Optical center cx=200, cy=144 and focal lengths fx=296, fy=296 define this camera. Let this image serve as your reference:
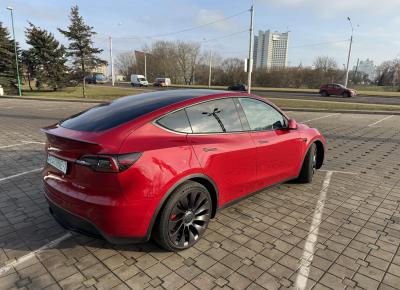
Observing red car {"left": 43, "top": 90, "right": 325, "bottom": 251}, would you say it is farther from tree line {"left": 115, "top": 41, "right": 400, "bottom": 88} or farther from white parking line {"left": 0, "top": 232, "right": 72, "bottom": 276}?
tree line {"left": 115, "top": 41, "right": 400, "bottom": 88}

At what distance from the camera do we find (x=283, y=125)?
4.18 meters

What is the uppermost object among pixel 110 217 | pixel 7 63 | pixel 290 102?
pixel 7 63

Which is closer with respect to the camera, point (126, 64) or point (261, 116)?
point (261, 116)

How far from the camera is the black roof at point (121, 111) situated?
111 inches

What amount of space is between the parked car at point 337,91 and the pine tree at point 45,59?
31041 mm

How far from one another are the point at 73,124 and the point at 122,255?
1413 millimetres

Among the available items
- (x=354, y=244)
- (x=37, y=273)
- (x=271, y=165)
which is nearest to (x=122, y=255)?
(x=37, y=273)

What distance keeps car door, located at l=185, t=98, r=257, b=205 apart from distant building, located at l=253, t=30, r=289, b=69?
7186 centimetres

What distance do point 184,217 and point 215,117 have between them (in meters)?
1.13

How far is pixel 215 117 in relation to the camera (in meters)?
3.29

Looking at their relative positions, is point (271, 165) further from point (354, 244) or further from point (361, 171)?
point (361, 171)

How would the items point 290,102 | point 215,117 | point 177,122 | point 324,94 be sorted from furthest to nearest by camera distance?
1. point 324,94
2. point 290,102
3. point 215,117
4. point 177,122

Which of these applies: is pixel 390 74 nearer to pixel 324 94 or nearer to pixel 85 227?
pixel 324 94

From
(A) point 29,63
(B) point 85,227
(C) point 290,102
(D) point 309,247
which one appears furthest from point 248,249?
(A) point 29,63
